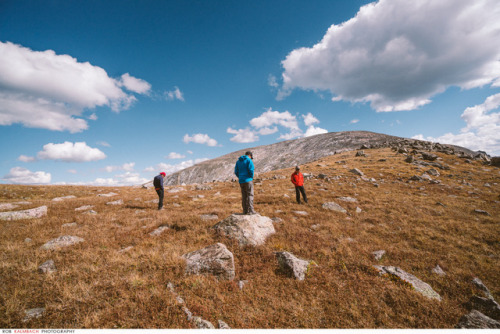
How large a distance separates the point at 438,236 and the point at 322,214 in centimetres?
662

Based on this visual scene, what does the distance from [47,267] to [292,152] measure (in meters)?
144

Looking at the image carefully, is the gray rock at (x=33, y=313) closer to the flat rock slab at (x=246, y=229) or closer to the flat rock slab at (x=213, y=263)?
the flat rock slab at (x=213, y=263)

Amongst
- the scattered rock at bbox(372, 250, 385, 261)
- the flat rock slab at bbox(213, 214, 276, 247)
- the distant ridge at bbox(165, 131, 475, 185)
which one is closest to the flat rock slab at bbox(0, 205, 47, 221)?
the flat rock slab at bbox(213, 214, 276, 247)

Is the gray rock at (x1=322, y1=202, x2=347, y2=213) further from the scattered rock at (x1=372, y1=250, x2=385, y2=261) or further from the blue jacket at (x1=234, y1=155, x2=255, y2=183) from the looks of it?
the blue jacket at (x1=234, y1=155, x2=255, y2=183)

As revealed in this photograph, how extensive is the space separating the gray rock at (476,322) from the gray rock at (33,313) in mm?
10811

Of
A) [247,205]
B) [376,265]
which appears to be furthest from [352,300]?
[247,205]

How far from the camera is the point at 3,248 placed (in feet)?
23.8

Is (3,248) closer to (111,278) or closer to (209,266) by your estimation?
(111,278)

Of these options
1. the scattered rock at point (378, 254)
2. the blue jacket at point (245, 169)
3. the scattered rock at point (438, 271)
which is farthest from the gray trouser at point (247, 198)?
the scattered rock at point (438, 271)

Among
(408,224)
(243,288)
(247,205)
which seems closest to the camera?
(243,288)

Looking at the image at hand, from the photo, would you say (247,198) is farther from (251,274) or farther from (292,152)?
(292,152)

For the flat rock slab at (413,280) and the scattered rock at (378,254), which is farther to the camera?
the scattered rock at (378,254)

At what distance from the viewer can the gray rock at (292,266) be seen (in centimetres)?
628

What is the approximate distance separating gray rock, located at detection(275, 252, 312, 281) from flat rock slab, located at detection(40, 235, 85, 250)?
29.6 ft
